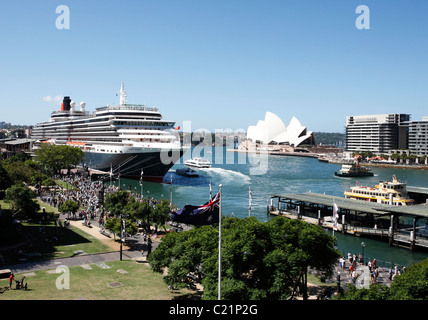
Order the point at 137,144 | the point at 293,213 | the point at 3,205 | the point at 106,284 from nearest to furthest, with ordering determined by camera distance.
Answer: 1. the point at 106,284
2. the point at 3,205
3. the point at 293,213
4. the point at 137,144

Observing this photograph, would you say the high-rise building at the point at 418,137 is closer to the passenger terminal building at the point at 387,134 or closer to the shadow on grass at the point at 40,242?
the passenger terminal building at the point at 387,134

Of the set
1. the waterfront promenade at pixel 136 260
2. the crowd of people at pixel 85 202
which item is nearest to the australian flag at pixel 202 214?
the waterfront promenade at pixel 136 260

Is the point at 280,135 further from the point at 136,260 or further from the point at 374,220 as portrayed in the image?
the point at 136,260

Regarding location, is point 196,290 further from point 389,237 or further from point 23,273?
point 389,237

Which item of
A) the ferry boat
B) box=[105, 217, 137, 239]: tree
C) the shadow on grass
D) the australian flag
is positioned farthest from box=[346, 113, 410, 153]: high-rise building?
the australian flag

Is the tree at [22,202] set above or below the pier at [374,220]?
above
